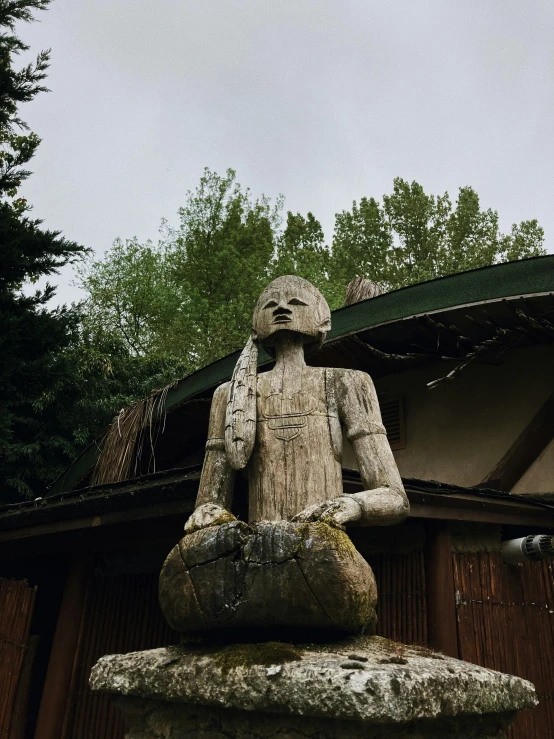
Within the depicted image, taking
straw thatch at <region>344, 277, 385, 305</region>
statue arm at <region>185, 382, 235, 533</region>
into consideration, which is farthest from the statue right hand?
straw thatch at <region>344, 277, 385, 305</region>

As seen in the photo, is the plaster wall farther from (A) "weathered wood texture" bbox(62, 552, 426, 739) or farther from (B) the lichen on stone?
(B) the lichen on stone

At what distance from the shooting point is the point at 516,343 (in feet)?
22.9

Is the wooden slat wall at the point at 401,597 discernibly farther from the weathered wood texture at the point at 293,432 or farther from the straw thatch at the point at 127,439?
the straw thatch at the point at 127,439

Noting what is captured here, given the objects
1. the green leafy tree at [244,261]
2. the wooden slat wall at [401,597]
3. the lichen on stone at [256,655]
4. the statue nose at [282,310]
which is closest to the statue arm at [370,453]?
the statue nose at [282,310]

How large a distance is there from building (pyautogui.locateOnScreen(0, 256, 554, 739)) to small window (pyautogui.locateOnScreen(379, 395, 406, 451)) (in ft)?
0.06

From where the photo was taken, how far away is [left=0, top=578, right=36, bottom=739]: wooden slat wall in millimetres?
5613

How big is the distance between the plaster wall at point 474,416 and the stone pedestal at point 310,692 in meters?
4.98

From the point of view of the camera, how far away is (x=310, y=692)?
2234mm

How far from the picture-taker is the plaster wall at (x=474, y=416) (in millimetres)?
7336

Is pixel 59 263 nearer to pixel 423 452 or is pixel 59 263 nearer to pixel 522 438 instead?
pixel 423 452

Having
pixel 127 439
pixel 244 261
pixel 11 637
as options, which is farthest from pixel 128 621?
pixel 244 261

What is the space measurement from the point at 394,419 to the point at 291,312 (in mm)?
4806

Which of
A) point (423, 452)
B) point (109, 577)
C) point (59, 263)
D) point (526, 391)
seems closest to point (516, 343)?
point (526, 391)

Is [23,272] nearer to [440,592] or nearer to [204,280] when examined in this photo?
[440,592]
